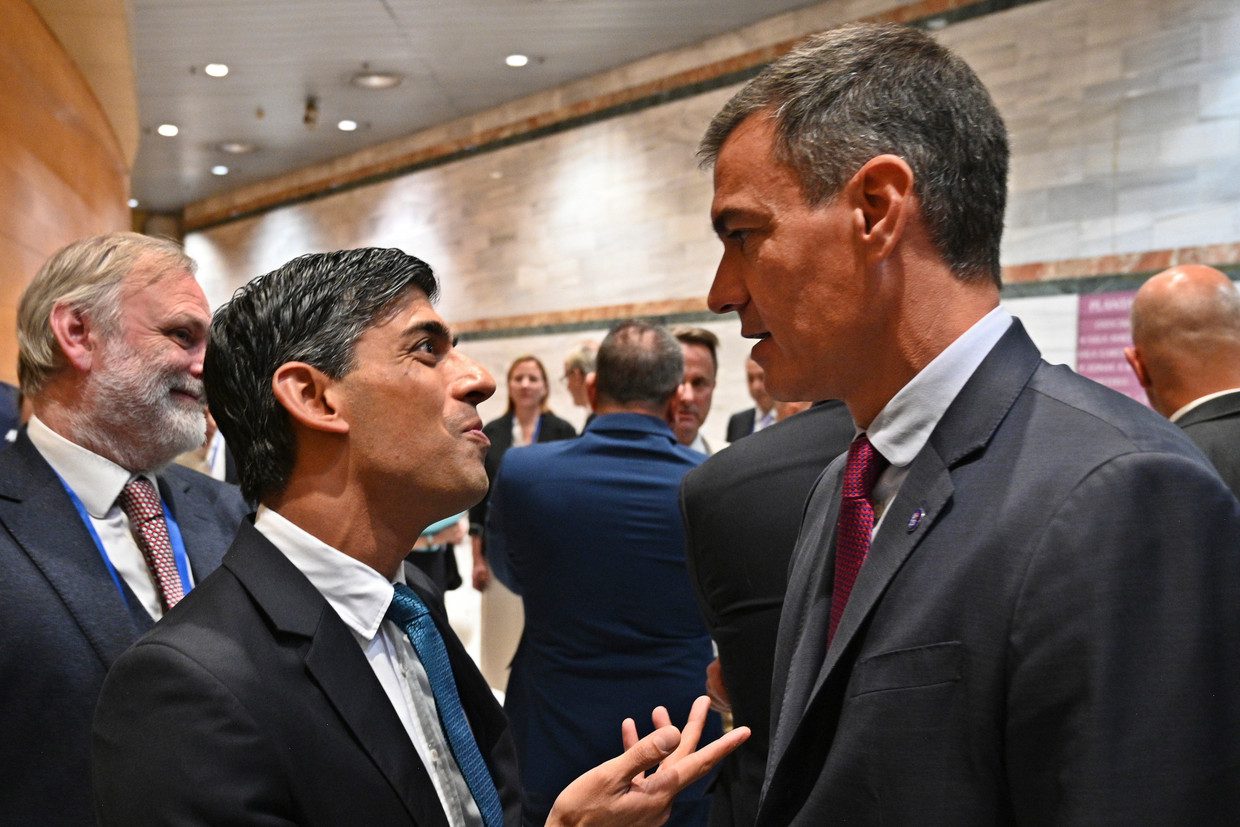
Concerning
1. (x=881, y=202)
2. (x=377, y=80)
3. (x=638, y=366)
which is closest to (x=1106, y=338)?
(x=638, y=366)

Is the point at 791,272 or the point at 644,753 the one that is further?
the point at 644,753

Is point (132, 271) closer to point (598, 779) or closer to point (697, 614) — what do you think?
point (598, 779)

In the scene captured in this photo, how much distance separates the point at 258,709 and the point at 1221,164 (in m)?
7.31

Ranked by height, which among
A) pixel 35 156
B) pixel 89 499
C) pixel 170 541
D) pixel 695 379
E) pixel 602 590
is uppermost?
pixel 35 156

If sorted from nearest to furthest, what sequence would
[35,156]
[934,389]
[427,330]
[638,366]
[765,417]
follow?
[934,389]
[427,330]
[638,366]
[35,156]
[765,417]

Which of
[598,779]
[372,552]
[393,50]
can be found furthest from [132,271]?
[393,50]

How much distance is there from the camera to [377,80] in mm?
11609

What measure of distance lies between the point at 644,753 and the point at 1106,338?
6.88m

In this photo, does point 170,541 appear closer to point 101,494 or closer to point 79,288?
point 101,494

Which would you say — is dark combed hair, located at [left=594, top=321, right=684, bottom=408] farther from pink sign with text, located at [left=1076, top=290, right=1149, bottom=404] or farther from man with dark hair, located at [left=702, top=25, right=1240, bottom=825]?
pink sign with text, located at [left=1076, top=290, right=1149, bottom=404]

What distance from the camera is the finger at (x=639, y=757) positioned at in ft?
5.32

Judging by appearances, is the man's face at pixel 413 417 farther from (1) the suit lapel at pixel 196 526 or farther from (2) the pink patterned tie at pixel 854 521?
(1) the suit lapel at pixel 196 526

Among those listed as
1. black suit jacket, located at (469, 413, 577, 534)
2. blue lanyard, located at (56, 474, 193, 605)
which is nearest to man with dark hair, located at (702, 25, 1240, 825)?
blue lanyard, located at (56, 474, 193, 605)

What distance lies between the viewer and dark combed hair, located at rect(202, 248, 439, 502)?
68.9 inches
